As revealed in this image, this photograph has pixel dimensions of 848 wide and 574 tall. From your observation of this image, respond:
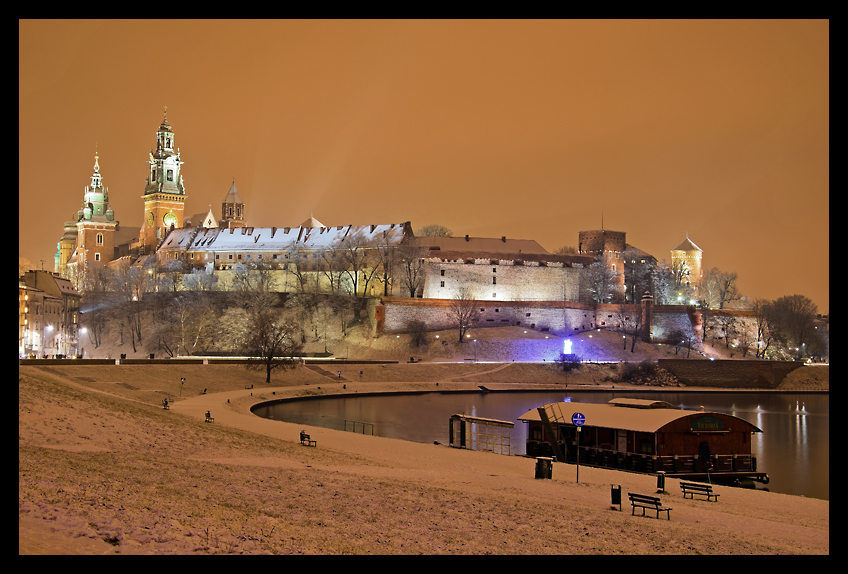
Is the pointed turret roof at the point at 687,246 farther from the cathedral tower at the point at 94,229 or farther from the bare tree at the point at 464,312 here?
the cathedral tower at the point at 94,229

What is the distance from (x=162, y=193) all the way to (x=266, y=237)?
24.8 metres

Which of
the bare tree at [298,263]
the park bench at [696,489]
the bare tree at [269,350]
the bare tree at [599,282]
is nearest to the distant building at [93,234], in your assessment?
the bare tree at [298,263]

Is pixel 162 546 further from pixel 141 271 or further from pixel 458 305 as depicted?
pixel 141 271

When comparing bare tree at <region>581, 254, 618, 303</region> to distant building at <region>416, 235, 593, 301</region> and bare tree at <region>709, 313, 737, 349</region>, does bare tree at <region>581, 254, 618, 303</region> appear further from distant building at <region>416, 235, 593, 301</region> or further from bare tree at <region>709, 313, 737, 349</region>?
bare tree at <region>709, 313, 737, 349</region>

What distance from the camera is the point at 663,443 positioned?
29.2 metres

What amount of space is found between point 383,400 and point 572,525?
3828cm

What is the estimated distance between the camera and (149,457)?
19.4 m

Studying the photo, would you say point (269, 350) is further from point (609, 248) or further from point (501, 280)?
point (609, 248)

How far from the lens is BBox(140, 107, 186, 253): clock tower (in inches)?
4537

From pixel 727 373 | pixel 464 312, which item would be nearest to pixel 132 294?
pixel 464 312

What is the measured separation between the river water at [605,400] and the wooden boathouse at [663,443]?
6.03 ft

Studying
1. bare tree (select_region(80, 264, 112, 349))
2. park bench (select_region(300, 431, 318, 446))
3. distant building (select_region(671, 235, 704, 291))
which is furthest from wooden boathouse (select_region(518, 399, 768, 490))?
distant building (select_region(671, 235, 704, 291))

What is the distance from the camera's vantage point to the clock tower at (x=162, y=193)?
378ft
